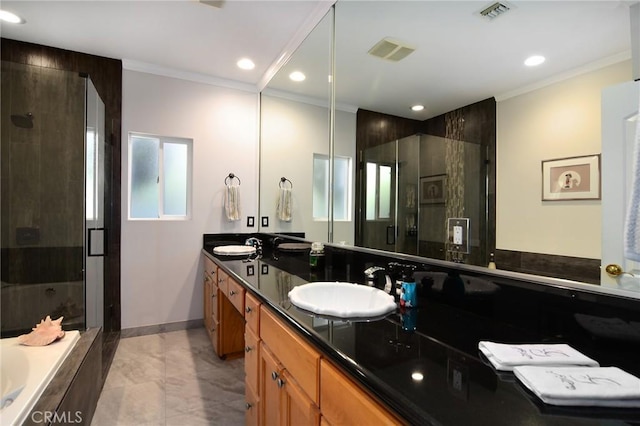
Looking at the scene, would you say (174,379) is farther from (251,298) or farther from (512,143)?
(512,143)

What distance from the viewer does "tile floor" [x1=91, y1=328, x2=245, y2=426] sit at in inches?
70.0

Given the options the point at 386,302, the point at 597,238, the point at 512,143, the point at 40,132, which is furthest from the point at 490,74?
the point at 40,132

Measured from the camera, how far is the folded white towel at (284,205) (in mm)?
3084

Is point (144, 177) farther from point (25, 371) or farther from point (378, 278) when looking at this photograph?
point (378, 278)

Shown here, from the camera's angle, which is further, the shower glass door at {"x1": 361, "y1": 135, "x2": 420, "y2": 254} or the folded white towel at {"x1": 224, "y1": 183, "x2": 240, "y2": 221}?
the folded white towel at {"x1": 224, "y1": 183, "x2": 240, "y2": 221}

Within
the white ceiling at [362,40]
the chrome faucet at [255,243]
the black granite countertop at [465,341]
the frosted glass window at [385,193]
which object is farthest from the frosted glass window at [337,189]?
the black granite countertop at [465,341]

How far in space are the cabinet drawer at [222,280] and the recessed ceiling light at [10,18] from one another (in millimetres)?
2361

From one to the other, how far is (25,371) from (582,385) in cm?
224

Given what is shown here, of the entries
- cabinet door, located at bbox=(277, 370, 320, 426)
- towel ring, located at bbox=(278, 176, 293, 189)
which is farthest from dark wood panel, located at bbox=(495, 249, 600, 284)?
towel ring, located at bbox=(278, 176, 293, 189)

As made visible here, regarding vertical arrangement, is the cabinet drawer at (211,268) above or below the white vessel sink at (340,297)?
below

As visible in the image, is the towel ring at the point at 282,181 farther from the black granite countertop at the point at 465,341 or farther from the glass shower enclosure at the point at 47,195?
the black granite countertop at the point at 465,341

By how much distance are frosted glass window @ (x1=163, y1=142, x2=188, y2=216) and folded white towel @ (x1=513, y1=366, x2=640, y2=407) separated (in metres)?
3.19

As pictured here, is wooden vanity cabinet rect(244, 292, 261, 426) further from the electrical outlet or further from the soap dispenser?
the electrical outlet

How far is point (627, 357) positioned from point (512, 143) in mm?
738
